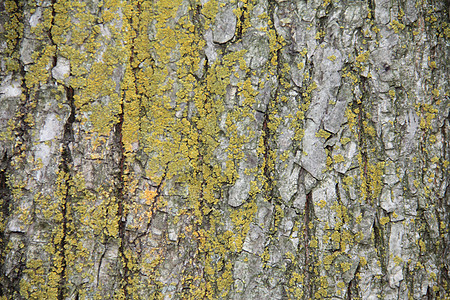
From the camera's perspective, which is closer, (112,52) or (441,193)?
(112,52)

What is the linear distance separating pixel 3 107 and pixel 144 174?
66 centimetres

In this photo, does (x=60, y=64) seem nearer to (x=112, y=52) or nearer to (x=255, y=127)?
(x=112, y=52)

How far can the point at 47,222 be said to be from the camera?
1297 millimetres

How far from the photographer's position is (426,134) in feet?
4.66

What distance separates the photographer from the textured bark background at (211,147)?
4.31 feet

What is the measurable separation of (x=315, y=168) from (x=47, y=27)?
4.27 feet

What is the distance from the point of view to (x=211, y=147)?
53.5 inches

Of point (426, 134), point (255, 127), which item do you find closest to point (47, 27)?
point (255, 127)

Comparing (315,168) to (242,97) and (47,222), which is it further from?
(47,222)

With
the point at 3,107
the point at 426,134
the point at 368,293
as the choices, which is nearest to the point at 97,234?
the point at 3,107

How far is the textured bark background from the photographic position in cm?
131

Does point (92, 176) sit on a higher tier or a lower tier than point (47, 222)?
higher

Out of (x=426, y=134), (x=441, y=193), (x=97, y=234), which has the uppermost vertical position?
(x=426, y=134)

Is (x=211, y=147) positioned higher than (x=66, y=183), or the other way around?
(x=211, y=147)
